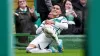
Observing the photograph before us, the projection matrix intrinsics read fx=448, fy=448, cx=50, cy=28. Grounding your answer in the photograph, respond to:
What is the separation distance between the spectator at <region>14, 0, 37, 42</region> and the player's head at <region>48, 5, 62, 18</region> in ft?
0.81

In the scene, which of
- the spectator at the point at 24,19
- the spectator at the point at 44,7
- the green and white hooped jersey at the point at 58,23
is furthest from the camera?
the green and white hooped jersey at the point at 58,23

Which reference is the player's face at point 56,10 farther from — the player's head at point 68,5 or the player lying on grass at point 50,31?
the player's head at point 68,5

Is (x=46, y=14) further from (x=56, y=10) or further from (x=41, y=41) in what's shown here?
(x=41, y=41)

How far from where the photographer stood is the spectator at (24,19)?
6.09 metres

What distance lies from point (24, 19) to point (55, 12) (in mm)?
534

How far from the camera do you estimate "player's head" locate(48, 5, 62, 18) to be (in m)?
6.27

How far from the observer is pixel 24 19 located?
6098 mm

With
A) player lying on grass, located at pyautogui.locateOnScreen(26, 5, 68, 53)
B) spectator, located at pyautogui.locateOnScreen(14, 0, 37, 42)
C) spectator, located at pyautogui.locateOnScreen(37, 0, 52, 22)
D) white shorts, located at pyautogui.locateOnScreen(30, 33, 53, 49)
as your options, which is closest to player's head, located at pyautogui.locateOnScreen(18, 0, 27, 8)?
spectator, located at pyautogui.locateOnScreen(14, 0, 37, 42)

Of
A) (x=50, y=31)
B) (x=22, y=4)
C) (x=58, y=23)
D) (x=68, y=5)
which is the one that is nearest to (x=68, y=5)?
(x=68, y=5)

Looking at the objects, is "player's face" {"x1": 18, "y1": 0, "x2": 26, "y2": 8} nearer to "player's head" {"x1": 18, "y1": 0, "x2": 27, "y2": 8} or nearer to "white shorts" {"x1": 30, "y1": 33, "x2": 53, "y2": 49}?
"player's head" {"x1": 18, "y1": 0, "x2": 27, "y2": 8}

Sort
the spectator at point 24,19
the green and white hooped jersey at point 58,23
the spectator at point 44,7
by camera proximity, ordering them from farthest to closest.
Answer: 1. the green and white hooped jersey at point 58,23
2. the spectator at point 44,7
3. the spectator at point 24,19

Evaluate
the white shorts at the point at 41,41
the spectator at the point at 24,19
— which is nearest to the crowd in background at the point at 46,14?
the spectator at the point at 24,19
